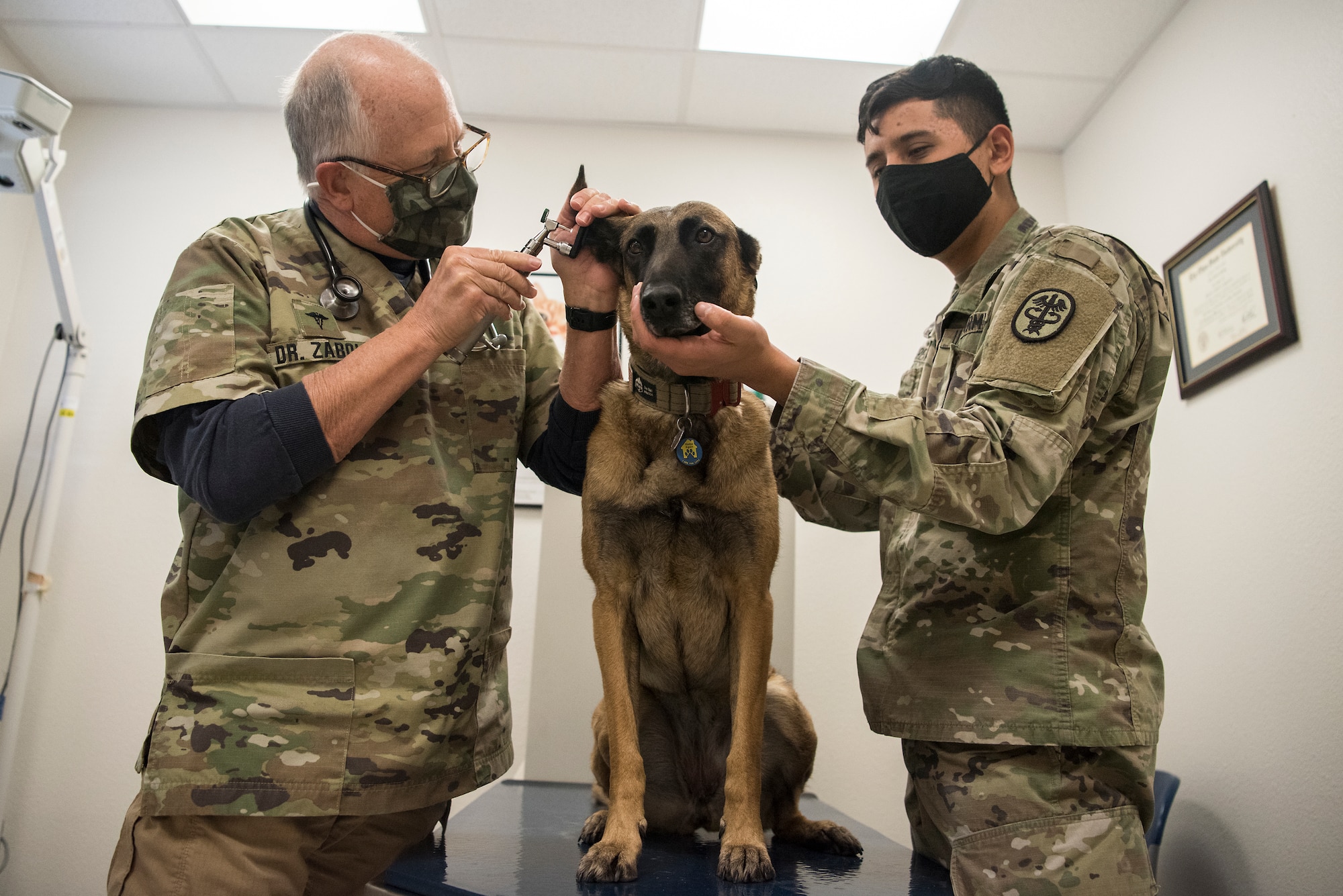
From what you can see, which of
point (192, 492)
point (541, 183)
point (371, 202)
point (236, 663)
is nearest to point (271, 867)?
point (236, 663)

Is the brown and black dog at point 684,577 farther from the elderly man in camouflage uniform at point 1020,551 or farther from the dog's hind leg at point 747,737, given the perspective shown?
the elderly man in camouflage uniform at point 1020,551

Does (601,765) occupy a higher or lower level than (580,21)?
lower

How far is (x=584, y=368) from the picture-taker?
55.3 inches

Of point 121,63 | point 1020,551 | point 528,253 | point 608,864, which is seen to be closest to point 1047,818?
point 1020,551

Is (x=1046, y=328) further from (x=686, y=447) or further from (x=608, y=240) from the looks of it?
(x=608, y=240)

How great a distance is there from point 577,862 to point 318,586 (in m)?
0.60

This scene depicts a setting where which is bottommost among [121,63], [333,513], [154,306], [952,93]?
[333,513]

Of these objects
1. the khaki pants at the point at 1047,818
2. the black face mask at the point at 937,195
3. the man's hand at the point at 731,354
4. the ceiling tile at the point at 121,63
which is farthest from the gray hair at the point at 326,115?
the ceiling tile at the point at 121,63

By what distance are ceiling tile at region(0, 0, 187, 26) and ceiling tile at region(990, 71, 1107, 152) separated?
3.16 metres

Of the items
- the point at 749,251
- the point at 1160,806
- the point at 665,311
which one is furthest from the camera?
the point at 1160,806

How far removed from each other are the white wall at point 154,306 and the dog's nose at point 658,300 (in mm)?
A: 2096

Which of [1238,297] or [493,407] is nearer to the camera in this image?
[493,407]

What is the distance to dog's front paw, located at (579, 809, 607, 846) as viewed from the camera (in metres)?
1.39

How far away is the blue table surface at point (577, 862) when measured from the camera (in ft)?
3.67
